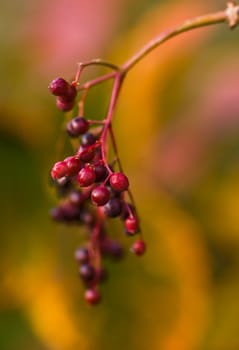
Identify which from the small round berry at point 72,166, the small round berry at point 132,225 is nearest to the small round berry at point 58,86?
the small round berry at point 72,166

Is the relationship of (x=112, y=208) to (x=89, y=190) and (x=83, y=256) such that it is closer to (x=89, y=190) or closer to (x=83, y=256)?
(x=89, y=190)

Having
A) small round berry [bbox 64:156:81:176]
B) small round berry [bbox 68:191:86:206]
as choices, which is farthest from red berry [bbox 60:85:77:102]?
small round berry [bbox 68:191:86:206]

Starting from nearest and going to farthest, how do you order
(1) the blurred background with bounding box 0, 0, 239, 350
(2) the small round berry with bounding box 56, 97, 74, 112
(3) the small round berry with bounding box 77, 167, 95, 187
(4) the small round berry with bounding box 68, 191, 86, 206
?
(3) the small round berry with bounding box 77, 167, 95, 187, (2) the small round berry with bounding box 56, 97, 74, 112, (4) the small round berry with bounding box 68, 191, 86, 206, (1) the blurred background with bounding box 0, 0, 239, 350

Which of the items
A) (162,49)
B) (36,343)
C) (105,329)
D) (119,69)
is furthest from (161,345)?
(119,69)

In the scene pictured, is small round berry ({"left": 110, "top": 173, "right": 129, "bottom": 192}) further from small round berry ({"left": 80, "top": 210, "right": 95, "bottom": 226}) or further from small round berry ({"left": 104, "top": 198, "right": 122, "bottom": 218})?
small round berry ({"left": 80, "top": 210, "right": 95, "bottom": 226})

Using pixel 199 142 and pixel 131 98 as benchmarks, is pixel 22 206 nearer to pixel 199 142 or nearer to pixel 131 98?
pixel 131 98

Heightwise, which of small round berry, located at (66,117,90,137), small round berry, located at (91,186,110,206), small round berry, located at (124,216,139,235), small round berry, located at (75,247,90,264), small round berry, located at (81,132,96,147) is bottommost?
small round berry, located at (75,247,90,264)

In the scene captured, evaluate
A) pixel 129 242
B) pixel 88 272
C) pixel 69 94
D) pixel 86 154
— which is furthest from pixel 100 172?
pixel 129 242

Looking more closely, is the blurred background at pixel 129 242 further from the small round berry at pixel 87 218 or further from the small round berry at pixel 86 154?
the small round berry at pixel 86 154
